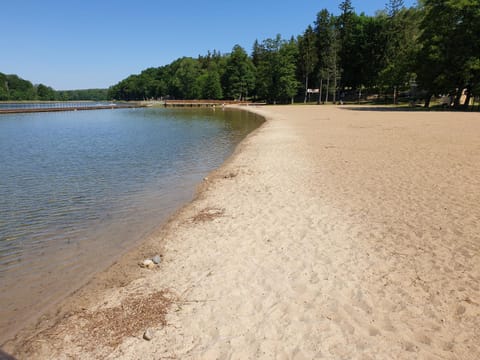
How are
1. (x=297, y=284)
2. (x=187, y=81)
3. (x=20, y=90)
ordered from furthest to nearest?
(x=20, y=90) < (x=187, y=81) < (x=297, y=284)

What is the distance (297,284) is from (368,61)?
7946cm

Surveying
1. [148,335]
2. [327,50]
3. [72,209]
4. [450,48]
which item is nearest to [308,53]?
[327,50]

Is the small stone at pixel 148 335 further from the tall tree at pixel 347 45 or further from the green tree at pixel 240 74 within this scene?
the green tree at pixel 240 74

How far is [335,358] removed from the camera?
3404mm

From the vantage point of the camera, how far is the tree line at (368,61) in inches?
1481

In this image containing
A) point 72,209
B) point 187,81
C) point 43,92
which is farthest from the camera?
point 43,92

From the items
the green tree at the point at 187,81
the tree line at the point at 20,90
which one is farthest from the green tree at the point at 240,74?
the tree line at the point at 20,90

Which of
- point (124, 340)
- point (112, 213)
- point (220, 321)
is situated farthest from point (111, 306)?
point (112, 213)

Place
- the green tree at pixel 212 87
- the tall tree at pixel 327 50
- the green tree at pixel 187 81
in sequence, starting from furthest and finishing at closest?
the green tree at pixel 187 81 < the green tree at pixel 212 87 < the tall tree at pixel 327 50

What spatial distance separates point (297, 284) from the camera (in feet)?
15.8

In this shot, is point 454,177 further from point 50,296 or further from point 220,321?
point 50,296

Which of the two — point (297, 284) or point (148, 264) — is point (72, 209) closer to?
point (148, 264)

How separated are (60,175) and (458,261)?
Answer: 51.4 feet

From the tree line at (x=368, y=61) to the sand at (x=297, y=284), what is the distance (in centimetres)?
3877
